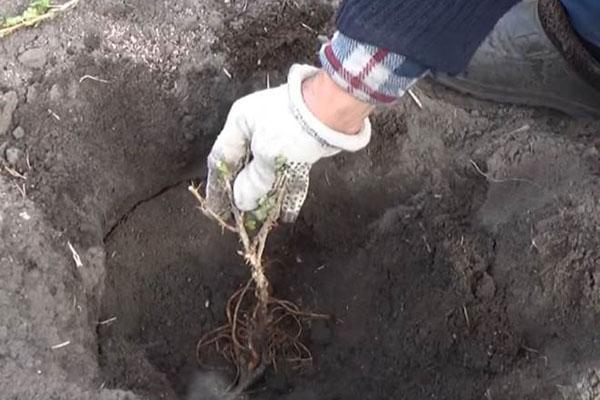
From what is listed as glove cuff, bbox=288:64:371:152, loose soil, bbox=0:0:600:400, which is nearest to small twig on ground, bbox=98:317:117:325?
loose soil, bbox=0:0:600:400

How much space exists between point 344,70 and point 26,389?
2.93 feet

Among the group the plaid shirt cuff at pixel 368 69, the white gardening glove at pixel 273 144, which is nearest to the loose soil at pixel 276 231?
the white gardening glove at pixel 273 144

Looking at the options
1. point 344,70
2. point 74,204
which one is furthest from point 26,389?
point 344,70

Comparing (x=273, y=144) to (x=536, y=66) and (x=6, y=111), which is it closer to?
(x=6, y=111)

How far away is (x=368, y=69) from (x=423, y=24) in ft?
0.51

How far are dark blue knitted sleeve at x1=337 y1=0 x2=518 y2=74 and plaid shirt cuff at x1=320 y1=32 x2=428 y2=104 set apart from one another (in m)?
0.03

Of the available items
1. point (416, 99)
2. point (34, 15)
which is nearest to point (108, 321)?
point (34, 15)

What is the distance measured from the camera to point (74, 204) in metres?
2.28

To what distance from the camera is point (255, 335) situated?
7.72 feet

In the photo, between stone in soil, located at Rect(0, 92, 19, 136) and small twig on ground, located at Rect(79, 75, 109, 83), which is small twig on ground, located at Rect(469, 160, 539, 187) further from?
stone in soil, located at Rect(0, 92, 19, 136)

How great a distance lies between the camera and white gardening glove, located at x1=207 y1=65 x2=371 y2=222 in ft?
6.68

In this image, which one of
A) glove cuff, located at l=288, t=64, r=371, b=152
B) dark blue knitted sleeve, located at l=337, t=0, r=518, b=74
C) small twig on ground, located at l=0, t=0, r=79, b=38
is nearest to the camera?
dark blue knitted sleeve, located at l=337, t=0, r=518, b=74

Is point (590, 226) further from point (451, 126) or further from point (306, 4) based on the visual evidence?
point (306, 4)

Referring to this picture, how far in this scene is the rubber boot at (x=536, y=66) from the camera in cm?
256
